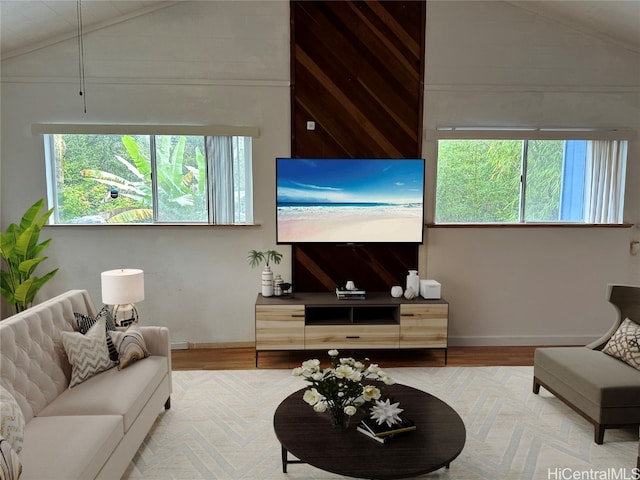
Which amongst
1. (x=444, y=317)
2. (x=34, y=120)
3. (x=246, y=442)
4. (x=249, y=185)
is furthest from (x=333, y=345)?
(x=34, y=120)

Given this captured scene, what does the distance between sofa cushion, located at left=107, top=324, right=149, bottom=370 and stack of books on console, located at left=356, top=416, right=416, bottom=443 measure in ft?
4.91

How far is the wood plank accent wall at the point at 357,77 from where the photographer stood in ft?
13.7

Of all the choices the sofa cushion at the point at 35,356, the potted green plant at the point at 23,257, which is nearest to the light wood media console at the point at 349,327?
the sofa cushion at the point at 35,356

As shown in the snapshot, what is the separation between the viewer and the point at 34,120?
4.11 meters

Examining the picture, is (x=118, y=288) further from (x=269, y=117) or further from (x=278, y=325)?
(x=269, y=117)

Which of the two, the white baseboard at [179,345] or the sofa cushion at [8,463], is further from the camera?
the white baseboard at [179,345]

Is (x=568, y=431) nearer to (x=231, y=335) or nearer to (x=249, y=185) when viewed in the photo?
(x=231, y=335)

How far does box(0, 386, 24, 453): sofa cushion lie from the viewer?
168 cm

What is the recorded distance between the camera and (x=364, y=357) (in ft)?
13.4

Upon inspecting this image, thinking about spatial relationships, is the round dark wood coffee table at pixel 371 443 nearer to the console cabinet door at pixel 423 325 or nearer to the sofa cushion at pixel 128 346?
the sofa cushion at pixel 128 346

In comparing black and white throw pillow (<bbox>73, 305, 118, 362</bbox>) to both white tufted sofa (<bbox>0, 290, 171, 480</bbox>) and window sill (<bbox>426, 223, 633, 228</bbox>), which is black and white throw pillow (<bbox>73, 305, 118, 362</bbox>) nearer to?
white tufted sofa (<bbox>0, 290, 171, 480</bbox>)

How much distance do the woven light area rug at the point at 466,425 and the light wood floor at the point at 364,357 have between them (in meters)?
0.22

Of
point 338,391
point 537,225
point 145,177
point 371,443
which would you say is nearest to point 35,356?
point 338,391

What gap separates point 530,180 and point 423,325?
1.91m
